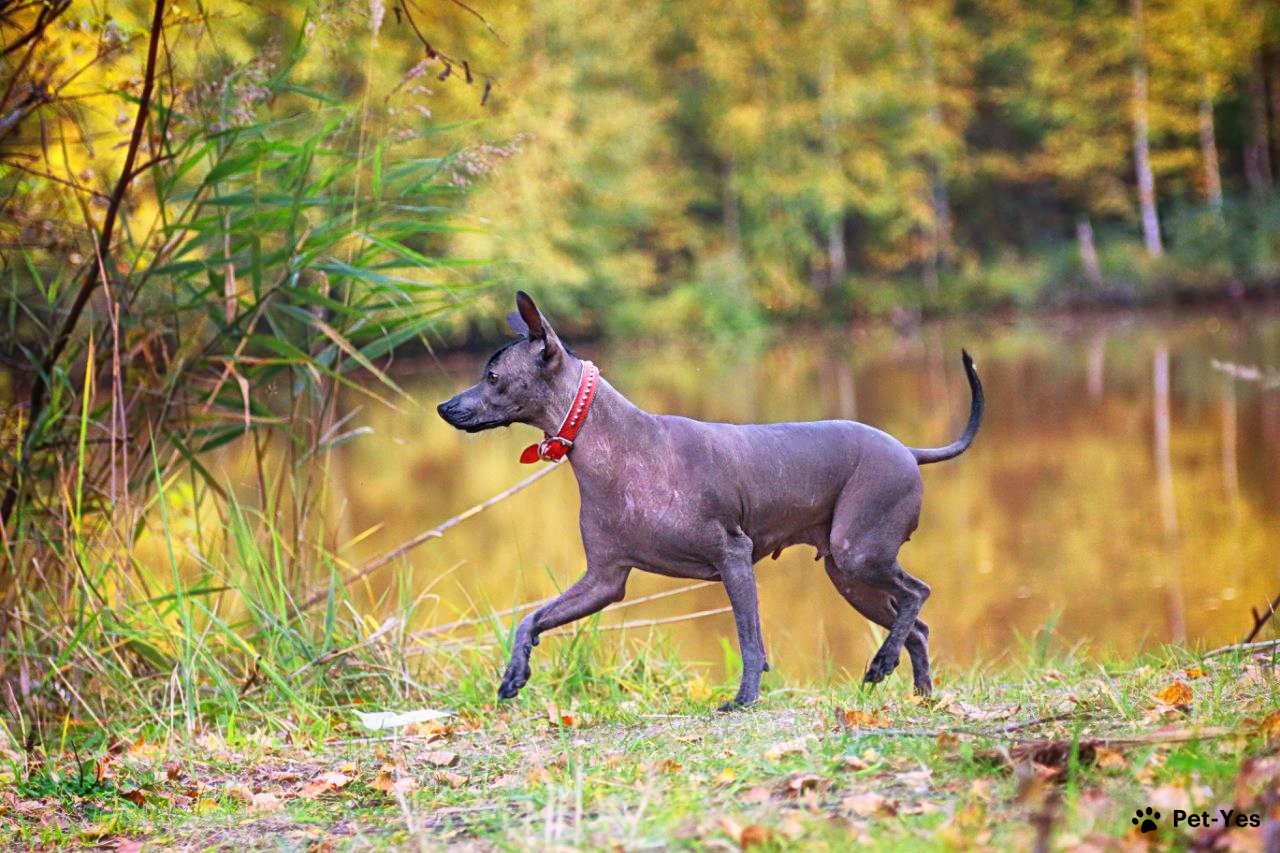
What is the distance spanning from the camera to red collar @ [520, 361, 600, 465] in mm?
4812

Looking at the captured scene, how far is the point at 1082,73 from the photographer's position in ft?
110

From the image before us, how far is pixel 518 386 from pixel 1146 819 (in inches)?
97.6

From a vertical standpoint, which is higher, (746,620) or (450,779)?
(746,620)

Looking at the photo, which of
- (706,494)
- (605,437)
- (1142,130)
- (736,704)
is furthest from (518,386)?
(1142,130)

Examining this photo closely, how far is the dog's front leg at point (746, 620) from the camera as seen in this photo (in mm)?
4883

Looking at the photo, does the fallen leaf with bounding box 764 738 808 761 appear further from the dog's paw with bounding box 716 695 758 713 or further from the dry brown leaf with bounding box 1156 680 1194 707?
the dry brown leaf with bounding box 1156 680 1194 707

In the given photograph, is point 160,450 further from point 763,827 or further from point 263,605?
point 763,827

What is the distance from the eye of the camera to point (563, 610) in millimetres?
4996

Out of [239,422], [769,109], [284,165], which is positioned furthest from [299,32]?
[769,109]

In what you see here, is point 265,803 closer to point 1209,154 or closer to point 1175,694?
point 1175,694

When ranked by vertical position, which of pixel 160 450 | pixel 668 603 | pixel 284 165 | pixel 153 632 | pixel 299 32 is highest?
pixel 299 32

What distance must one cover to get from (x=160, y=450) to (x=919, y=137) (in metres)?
30.8

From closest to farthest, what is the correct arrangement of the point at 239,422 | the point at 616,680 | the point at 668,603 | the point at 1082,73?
1. the point at 616,680
2. the point at 239,422
3. the point at 668,603
4. the point at 1082,73

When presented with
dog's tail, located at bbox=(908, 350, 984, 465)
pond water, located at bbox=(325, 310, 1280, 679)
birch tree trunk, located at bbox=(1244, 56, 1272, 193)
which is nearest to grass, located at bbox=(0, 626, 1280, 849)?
dog's tail, located at bbox=(908, 350, 984, 465)
